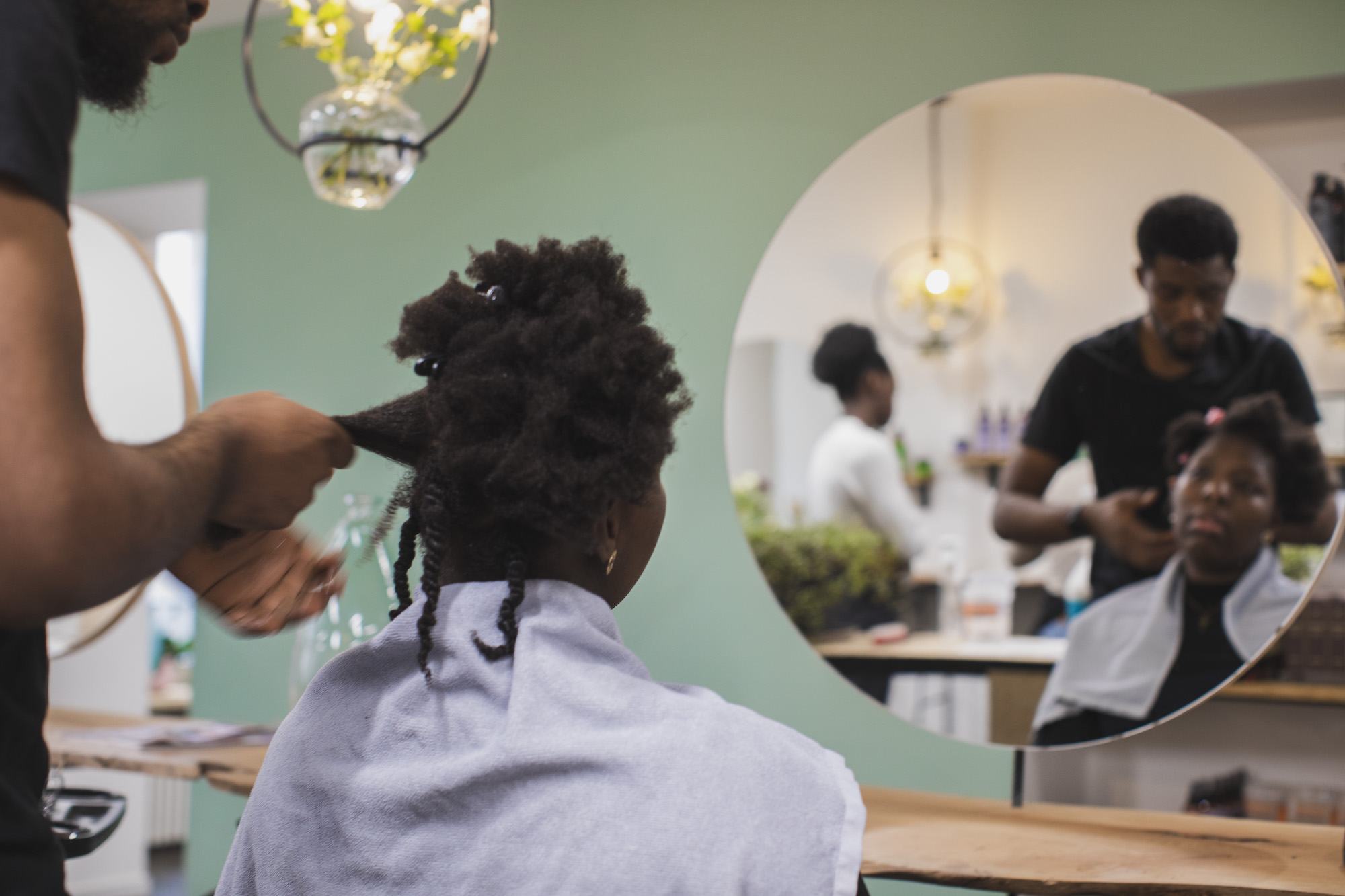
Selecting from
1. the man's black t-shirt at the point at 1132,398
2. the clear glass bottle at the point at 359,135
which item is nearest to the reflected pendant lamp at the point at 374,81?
the clear glass bottle at the point at 359,135

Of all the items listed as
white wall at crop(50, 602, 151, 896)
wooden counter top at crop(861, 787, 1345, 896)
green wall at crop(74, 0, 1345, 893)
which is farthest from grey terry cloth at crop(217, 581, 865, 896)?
white wall at crop(50, 602, 151, 896)

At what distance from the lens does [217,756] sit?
79.2 inches

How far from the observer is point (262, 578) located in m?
1.11

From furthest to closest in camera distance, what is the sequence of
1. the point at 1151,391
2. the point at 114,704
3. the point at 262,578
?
the point at 114,704
the point at 1151,391
the point at 262,578

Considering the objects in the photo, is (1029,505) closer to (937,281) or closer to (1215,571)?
(1215,571)

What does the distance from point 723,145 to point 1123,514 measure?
1140 millimetres

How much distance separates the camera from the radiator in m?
4.40

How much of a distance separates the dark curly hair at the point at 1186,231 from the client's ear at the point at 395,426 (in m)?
1.22

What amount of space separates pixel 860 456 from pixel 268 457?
127 cm

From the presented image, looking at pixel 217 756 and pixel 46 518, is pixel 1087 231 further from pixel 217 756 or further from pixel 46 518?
pixel 217 756

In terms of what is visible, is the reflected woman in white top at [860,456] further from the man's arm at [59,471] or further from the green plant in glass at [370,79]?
the man's arm at [59,471]

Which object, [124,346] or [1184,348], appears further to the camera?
[124,346]

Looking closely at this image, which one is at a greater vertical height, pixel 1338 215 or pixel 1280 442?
pixel 1338 215

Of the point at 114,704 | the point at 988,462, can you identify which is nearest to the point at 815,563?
the point at 988,462
